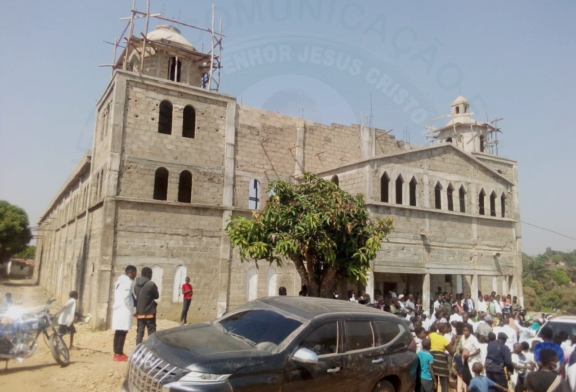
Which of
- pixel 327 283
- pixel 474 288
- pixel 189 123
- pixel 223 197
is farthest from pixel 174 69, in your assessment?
pixel 474 288

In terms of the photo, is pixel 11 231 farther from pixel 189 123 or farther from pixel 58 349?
pixel 58 349

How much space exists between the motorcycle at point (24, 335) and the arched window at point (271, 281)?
11.1 meters

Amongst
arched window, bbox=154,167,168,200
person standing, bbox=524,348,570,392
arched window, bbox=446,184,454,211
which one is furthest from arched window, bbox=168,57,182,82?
person standing, bbox=524,348,570,392

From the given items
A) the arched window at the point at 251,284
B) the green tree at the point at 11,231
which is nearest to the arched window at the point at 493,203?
the arched window at the point at 251,284

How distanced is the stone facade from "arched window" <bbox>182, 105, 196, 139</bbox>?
0.22 meters

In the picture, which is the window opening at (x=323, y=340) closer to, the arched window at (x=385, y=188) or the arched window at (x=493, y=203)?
the arched window at (x=385, y=188)

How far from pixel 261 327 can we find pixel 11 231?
47436 millimetres

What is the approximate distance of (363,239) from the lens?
12188 millimetres

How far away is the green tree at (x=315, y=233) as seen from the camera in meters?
11.4

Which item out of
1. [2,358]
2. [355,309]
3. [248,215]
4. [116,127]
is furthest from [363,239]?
[116,127]

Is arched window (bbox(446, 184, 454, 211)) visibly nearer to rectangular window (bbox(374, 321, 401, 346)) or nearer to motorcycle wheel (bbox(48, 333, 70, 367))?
rectangular window (bbox(374, 321, 401, 346))

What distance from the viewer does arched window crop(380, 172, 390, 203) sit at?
59.3 ft

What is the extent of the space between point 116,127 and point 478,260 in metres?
17.5

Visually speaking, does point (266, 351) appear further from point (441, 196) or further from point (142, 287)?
point (441, 196)
